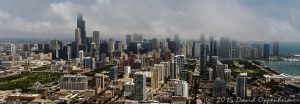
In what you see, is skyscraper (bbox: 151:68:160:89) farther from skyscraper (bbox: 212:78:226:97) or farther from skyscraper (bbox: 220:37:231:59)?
skyscraper (bbox: 220:37:231:59)

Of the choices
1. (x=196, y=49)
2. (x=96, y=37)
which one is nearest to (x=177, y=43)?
(x=196, y=49)

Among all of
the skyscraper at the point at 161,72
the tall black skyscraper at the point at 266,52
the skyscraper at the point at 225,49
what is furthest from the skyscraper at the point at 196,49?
the skyscraper at the point at 161,72

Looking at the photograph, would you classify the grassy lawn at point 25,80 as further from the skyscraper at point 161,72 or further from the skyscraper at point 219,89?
the skyscraper at point 219,89

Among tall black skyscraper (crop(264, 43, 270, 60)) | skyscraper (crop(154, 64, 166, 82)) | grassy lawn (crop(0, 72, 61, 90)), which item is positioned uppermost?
tall black skyscraper (crop(264, 43, 270, 60))

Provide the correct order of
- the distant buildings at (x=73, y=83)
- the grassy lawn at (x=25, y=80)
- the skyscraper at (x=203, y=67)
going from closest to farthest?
the distant buildings at (x=73, y=83), the grassy lawn at (x=25, y=80), the skyscraper at (x=203, y=67)

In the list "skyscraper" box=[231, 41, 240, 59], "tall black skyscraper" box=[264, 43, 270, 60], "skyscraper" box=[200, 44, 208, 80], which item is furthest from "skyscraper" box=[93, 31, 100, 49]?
"tall black skyscraper" box=[264, 43, 270, 60]
